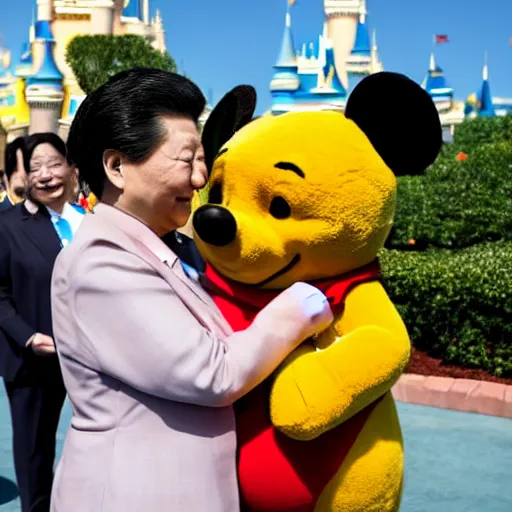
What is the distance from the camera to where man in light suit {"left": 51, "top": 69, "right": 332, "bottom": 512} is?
5.49 feet

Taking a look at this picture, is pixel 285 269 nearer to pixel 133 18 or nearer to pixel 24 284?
pixel 24 284

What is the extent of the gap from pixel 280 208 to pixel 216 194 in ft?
0.59

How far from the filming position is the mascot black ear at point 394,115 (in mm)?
2092

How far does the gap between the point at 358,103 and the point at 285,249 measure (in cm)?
41

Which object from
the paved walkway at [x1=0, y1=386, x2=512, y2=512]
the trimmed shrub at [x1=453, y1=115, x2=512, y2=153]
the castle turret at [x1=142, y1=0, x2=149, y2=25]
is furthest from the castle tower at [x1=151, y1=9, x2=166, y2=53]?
the paved walkway at [x1=0, y1=386, x2=512, y2=512]

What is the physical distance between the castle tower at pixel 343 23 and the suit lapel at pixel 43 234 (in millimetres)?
28554

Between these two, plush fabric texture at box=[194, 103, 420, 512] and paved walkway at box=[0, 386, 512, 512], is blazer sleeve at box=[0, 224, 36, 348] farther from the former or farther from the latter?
plush fabric texture at box=[194, 103, 420, 512]

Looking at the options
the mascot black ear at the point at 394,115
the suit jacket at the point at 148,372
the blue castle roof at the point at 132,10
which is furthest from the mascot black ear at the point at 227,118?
the blue castle roof at the point at 132,10

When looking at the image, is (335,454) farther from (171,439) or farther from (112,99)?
(112,99)

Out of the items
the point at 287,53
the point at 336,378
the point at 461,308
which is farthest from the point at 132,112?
the point at 287,53

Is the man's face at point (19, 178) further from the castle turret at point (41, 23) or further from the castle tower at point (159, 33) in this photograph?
the castle tower at point (159, 33)

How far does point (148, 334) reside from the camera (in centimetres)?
166

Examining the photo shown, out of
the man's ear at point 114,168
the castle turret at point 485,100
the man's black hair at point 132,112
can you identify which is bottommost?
the castle turret at point 485,100

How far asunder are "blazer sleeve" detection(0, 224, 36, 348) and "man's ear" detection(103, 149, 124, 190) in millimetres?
1593
